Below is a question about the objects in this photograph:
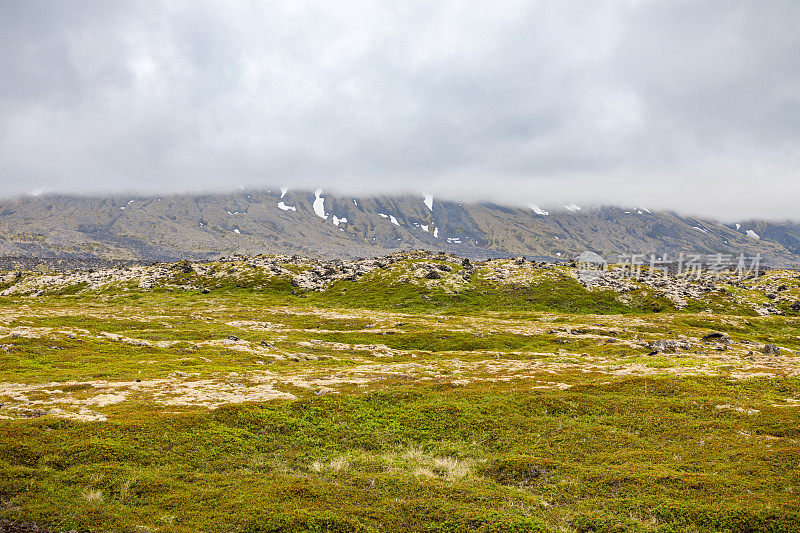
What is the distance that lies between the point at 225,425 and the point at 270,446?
175 inches

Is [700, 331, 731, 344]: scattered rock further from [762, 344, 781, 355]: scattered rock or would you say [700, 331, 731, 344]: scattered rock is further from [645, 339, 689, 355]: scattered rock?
[645, 339, 689, 355]: scattered rock

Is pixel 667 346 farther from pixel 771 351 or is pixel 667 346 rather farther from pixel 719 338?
pixel 719 338

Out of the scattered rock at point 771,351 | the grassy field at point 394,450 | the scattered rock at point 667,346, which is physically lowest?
the scattered rock at point 667,346

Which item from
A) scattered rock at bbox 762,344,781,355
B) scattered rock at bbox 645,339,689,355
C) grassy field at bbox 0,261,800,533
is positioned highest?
grassy field at bbox 0,261,800,533

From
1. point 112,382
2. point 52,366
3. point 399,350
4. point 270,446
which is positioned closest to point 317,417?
point 270,446

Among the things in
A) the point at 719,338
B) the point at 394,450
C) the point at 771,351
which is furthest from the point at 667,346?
the point at 394,450

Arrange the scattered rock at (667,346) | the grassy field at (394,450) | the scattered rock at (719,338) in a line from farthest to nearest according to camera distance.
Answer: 1. the scattered rock at (719,338)
2. the scattered rock at (667,346)
3. the grassy field at (394,450)

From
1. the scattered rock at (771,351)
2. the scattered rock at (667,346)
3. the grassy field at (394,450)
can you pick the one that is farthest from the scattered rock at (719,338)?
the grassy field at (394,450)

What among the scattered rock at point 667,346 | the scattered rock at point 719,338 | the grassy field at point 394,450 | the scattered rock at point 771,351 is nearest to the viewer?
the grassy field at point 394,450

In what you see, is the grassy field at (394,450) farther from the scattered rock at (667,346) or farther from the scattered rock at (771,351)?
the scattered rock at (771,351)

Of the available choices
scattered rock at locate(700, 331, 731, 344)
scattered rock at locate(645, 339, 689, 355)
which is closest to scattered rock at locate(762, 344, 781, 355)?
scattered rock at locate(700, 331, 731, 344)

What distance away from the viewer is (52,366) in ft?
172

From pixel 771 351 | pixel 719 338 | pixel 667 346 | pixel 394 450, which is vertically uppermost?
pixel 394 450

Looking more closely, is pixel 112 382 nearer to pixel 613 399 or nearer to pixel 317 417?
pixel 317 417
